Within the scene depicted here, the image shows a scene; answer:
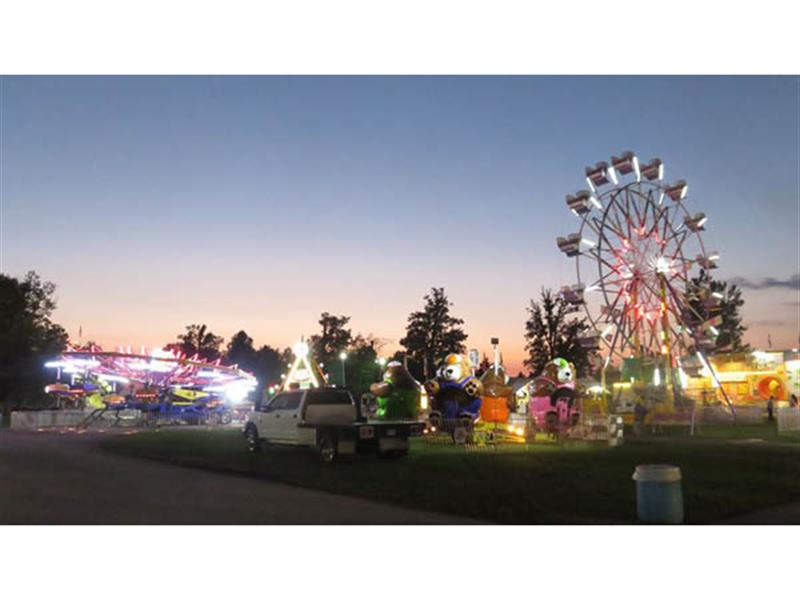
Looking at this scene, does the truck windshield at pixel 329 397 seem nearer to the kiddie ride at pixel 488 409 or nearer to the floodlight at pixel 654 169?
the kiddie ride at pixel 488 409

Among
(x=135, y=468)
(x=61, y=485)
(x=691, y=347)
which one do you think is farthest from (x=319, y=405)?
(x=691, y=347)

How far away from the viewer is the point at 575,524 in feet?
27.5

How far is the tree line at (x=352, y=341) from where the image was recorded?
53.2 meters

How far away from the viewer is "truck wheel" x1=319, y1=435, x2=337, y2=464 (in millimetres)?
15375

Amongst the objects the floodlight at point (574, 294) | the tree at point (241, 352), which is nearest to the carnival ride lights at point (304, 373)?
the floodlight at point (574, 294)

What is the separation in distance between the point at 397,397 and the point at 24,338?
140ft

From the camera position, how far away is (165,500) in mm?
10000

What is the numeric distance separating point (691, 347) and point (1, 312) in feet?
172

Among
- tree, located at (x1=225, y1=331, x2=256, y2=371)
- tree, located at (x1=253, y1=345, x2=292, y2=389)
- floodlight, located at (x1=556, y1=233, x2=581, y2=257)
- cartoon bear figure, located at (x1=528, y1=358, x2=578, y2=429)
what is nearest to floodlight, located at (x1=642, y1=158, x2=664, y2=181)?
floodlight, located at (x1=556, y1=233, x2=581, y2=257)

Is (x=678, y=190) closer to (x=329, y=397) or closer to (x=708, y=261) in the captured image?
(x=708, y=261)

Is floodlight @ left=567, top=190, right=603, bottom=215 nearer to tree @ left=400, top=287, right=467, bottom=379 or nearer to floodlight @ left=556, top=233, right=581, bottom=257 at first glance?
floodlight @ left=556, top=233, right=581, bottom=257

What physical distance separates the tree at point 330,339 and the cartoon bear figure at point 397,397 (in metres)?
45.7

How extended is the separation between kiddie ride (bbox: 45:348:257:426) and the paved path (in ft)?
72.4

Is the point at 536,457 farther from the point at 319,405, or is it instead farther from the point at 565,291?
the point at 565,291
